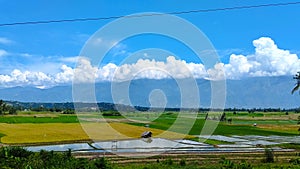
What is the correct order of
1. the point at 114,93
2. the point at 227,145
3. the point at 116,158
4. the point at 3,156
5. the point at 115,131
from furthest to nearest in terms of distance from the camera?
the point at 115,131, the point at 227,145, the point at 116,158, the point at 114,93, the point at 3,156

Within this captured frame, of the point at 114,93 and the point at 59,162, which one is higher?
the point at 114,93

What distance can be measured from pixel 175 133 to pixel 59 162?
34.7 meters

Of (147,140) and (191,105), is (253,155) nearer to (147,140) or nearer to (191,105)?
(147,140)

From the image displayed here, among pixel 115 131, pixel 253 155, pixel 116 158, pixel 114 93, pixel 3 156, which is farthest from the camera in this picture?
pixel 115 131

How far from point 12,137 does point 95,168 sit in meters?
24.7

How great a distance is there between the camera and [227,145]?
32.9 metres

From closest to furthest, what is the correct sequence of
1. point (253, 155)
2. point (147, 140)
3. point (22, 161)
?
point (22, 161) < point (253, 155) < point (147, 140)

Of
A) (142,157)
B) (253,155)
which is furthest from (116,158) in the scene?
(253,155)

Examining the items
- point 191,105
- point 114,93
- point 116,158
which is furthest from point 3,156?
point 116,158

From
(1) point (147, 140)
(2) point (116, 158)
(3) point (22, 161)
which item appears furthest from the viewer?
(1) point (147, 140)

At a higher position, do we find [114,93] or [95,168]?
[114,93]

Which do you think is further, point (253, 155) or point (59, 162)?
point (253, 155)

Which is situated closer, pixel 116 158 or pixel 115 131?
pixel 116 158

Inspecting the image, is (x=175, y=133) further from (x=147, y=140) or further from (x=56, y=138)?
(x=56, y=138)
